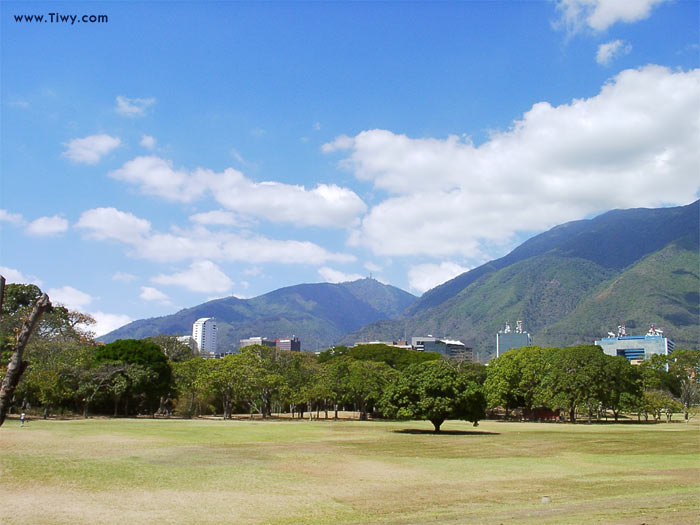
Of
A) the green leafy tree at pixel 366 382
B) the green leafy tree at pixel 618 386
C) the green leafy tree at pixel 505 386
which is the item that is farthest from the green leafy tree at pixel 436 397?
the green leafy tree at pixel 505 386

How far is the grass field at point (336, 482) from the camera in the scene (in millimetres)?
16469

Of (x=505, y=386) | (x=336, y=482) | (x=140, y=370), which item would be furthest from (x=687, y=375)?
(x=336, y=482)

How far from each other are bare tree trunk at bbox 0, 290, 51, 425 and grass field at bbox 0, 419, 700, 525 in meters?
11.5

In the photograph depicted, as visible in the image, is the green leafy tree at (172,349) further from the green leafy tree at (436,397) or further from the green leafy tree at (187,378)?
the green leafy tree at (436,397)

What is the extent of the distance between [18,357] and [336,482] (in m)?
19.5

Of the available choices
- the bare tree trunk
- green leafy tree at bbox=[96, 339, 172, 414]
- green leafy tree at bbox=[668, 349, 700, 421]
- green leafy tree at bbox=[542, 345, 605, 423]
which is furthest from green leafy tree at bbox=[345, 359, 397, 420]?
the bare tree trunk

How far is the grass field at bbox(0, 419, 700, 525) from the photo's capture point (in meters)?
16.5

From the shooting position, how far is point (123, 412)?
75.4m

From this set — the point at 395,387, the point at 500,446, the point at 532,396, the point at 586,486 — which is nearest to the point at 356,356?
the point at 532,396

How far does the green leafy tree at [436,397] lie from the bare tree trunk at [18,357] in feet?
155

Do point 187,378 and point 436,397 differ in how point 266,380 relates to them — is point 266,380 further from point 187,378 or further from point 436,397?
point 436,397

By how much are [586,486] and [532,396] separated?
6300 centimetres

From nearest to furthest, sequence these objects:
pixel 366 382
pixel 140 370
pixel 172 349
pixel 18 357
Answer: pixel 18 357
pixel 140 370
pixel 366 382
pixel 172 349

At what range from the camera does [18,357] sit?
558cm
